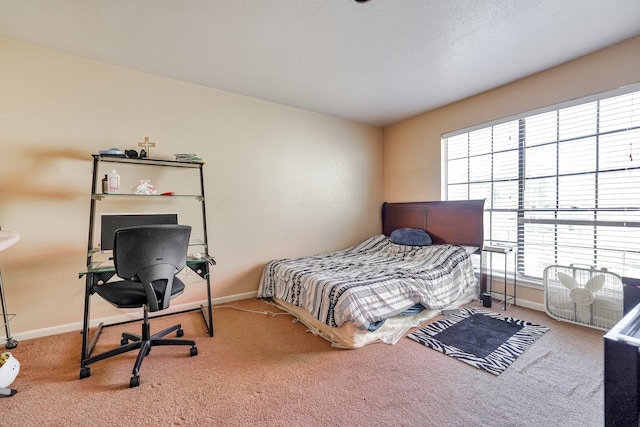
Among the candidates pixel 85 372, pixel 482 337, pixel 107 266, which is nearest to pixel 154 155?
pixel 107 266

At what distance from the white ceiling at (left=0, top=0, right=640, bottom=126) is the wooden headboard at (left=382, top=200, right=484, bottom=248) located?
145 centimetres

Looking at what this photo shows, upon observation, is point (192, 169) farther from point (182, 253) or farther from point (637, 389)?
point (637, 389)

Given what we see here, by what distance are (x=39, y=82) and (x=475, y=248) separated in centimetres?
457

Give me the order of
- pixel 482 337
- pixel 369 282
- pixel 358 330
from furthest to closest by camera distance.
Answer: pixel 369 282, pixel 482 337, pixel 358 330

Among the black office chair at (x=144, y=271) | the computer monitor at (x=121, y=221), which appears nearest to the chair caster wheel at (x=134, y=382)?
the black office chair at (x=144, y=271)

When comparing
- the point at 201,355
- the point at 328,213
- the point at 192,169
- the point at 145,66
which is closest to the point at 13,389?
the point at 201,355

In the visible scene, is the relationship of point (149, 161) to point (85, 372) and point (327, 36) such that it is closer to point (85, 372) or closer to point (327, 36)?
point (85, 372)

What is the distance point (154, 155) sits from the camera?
2754 mm

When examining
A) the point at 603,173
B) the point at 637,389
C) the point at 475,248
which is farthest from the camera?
the point at 475,248

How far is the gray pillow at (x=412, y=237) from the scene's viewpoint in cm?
357

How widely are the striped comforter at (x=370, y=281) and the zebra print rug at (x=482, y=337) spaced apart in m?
0.23

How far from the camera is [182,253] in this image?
1.99 meters

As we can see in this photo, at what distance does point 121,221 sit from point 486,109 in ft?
13.4

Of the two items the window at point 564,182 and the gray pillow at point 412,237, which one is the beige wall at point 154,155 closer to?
the gray pillow at point 412,237
